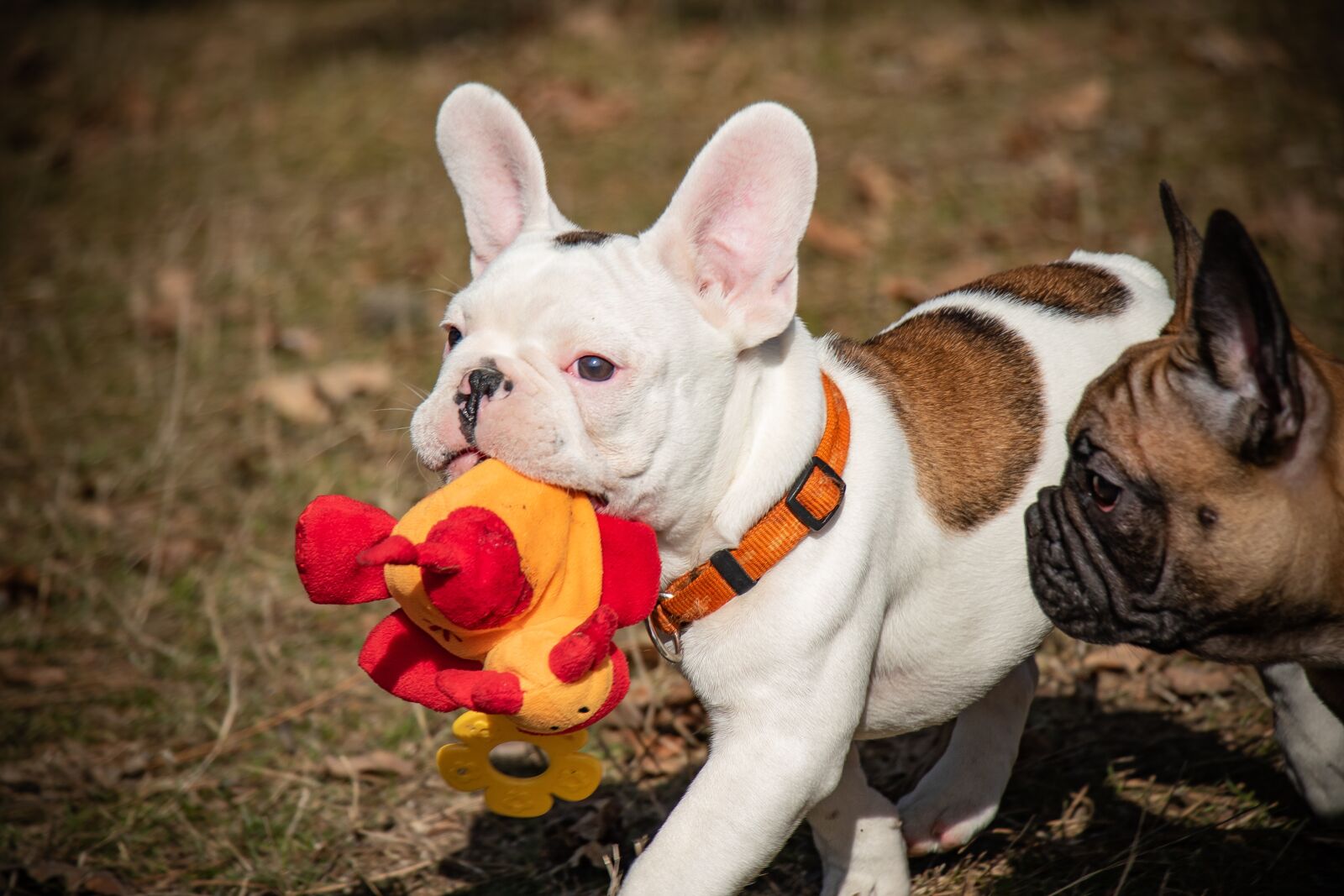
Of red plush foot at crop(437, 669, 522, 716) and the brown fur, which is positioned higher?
the brown fur

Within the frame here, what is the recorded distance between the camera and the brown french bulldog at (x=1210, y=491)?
94.8 inches

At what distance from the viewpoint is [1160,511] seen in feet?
8.57

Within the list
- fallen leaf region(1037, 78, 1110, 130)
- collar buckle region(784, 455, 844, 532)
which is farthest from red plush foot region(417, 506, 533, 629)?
fallen leaf region(1037, 78, 1110, 130)

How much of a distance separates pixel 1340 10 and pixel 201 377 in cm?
822

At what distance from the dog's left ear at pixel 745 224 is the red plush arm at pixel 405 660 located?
0.94 meters

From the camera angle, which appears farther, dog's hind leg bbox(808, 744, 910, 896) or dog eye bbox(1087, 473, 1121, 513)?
dog's hind leg bbox(808, 744, 910, 896)

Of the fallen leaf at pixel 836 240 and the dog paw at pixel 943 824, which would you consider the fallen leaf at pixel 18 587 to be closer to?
the dog paw at pixel 943 824

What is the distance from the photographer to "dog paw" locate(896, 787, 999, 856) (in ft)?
11.3

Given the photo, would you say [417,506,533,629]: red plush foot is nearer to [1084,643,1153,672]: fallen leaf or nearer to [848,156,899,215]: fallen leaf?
[1084,643,1153,672]: fallen leaf

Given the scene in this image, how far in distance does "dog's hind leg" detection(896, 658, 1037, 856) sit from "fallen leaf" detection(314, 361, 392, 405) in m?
3.59

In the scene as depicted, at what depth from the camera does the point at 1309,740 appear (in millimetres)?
3275

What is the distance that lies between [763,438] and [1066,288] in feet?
3.69

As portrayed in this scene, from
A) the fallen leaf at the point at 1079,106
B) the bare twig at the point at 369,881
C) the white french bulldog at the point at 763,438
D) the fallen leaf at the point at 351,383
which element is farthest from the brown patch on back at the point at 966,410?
the fallen leaf at the point at 1079,106

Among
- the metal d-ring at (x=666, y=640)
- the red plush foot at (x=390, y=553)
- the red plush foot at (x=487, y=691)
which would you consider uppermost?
the red plush foot at (x=390, y=553)
